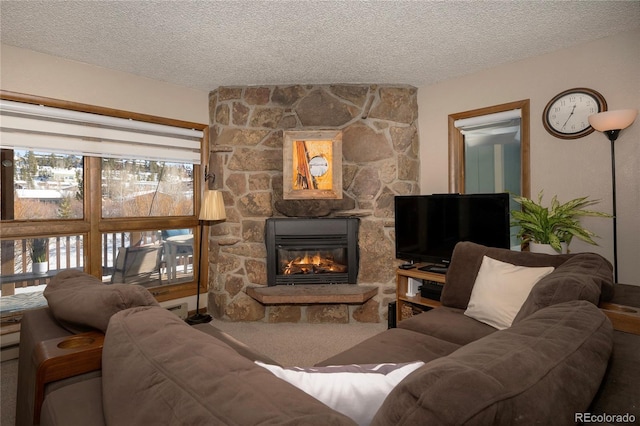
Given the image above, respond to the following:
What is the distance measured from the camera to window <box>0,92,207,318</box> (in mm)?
2979

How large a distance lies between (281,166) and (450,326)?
2.49 meters

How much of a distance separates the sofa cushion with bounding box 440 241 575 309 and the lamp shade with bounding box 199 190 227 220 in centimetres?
233

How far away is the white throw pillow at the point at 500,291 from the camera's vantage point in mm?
1926

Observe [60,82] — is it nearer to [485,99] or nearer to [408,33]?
[408,33]

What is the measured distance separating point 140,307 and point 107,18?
2298mm

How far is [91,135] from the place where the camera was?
331cm

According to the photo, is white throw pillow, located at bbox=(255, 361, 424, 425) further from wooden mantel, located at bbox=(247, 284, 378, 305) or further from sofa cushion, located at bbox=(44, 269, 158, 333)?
wooden mantel, located at bbox=(247, 284, 378, 305)

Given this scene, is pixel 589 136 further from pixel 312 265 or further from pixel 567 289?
pixel 312 265

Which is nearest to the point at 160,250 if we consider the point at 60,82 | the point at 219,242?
the point at 219,242

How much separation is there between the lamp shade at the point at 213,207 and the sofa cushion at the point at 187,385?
2582mm

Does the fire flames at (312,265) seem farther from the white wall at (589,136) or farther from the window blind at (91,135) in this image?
the white wall at (589,136)

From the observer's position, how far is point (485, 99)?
11.6ft

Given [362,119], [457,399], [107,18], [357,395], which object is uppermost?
[107,18]

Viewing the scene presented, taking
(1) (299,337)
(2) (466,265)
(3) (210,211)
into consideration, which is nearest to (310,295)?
(1) (299,337)
